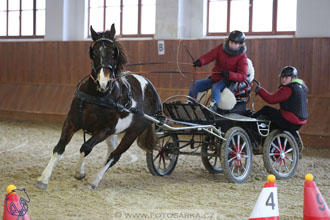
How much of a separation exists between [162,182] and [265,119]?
64.0 inches

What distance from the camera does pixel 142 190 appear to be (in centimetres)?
526

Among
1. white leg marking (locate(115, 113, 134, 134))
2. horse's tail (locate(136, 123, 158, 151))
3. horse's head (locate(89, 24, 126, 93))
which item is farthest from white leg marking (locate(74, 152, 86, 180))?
horse's head (locate(89, 24, 126, 93))

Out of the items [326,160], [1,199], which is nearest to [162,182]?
[1,199]

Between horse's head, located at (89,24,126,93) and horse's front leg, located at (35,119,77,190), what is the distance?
1.90 feet

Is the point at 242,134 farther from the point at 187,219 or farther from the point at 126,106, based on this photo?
the point at 187,219

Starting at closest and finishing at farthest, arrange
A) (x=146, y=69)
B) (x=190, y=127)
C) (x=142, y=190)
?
(x=142, y=190), (x=190, y=127), (x=146, y=69)

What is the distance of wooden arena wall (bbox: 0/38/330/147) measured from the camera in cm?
996

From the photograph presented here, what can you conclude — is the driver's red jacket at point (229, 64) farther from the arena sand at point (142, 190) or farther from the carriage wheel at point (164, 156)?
the arena sand at point (142, 190)

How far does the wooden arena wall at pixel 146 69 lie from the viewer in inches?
392

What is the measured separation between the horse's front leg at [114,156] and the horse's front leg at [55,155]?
0.45m

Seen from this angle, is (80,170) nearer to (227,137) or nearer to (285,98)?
(227,137)

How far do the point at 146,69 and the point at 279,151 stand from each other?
6.37 metres

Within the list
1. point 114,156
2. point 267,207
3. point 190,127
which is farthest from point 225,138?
point 267,207

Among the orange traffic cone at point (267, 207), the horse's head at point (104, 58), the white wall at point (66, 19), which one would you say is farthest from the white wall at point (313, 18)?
the orange traffic cone at point (267, 207)
